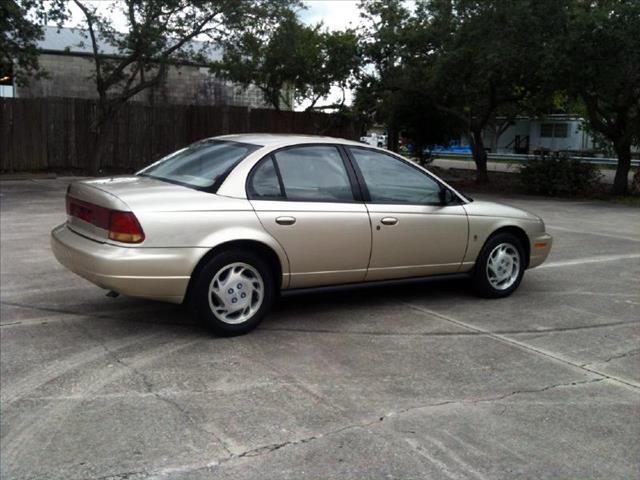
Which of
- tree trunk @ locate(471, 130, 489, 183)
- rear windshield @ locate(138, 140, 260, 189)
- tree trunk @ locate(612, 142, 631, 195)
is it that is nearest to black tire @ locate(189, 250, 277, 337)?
rear windshield @ locate(138, 140, 260, 189)

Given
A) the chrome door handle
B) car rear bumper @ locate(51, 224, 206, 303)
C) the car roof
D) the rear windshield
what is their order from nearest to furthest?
car rear bumper @ locate(51, 224, 206, 303) → the chrome door handle → the rear windshield → the car roof

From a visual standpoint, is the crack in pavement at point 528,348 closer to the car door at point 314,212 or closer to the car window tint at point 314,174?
the car door at point 314,212

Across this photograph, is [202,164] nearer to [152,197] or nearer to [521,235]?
[152,197]

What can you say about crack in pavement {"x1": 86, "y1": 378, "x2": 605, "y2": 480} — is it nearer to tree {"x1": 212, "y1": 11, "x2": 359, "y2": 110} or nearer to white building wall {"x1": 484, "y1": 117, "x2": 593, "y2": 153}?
tree {"x1": 212, "y1": 11, "x2": 359, "y2": 110}

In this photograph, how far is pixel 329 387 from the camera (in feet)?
14.5

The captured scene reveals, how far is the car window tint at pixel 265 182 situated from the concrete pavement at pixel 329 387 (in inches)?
44.3

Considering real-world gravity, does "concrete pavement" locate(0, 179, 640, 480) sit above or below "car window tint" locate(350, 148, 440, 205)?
below

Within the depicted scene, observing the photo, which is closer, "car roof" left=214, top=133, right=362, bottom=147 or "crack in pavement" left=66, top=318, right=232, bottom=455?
"crack in pavement" left=66, top=318, right=232, bottom=455

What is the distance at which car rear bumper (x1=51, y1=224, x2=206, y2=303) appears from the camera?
4.89m

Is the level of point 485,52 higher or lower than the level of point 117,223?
higher

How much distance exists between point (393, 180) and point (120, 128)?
1746 cm

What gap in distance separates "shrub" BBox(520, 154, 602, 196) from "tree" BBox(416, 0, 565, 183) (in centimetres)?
222

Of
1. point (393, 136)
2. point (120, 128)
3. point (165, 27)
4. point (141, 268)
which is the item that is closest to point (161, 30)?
point (165, 27)

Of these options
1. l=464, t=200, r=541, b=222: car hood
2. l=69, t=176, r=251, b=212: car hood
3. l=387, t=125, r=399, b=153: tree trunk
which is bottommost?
l=464, t=200, r=541, b=222: car hood
